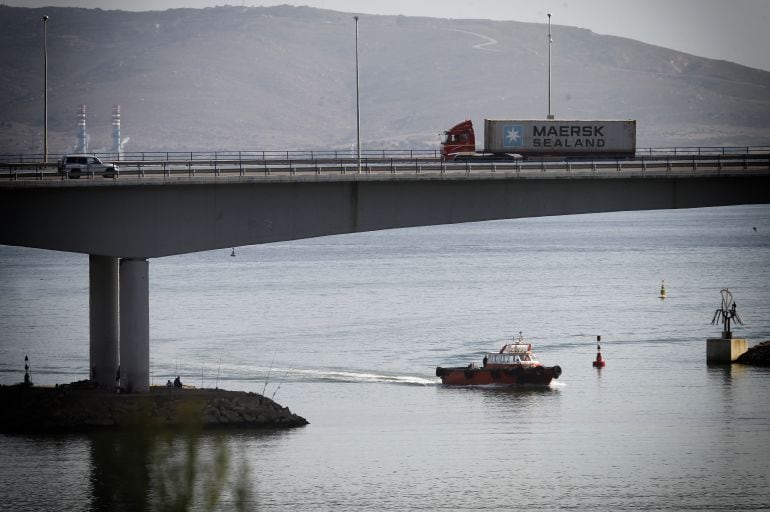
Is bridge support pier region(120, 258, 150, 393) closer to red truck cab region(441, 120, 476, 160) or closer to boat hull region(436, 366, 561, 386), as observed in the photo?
boat hull region(436, 366, 561, 386)

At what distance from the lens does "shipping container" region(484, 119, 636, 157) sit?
82375mm

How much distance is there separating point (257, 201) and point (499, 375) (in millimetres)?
20342

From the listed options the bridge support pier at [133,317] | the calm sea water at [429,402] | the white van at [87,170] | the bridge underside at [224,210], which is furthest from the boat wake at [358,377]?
the white van at [87,170]

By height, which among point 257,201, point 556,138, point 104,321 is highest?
point 556,138

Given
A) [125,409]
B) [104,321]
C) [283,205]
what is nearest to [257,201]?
[283,205]

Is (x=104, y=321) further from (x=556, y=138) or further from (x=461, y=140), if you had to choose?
(x=461, y=140)

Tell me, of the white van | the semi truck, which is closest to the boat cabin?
the semi truck

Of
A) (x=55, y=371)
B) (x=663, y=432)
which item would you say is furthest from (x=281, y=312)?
(x=663, y=432)

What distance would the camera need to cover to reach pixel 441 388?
7662cm

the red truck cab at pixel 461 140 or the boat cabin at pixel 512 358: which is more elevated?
the red truck cab at pixel 461 140

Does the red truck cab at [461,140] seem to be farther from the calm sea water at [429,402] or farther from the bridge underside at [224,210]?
the bridge underside at [224,210]

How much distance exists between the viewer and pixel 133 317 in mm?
59375

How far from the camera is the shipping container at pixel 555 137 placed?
82375mm

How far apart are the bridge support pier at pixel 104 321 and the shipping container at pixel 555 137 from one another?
86.8 feet
